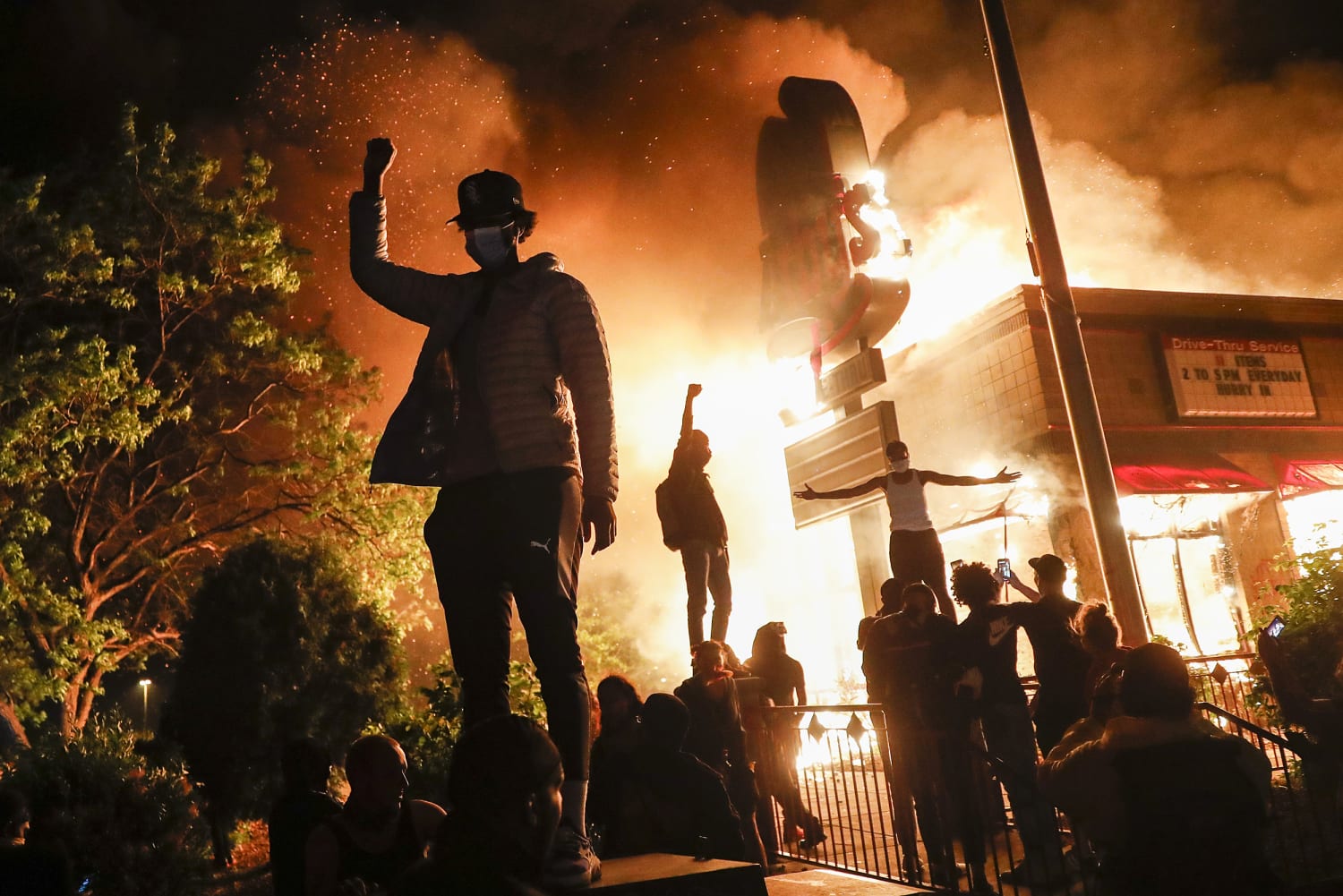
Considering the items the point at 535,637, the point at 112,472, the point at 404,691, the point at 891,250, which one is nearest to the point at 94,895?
the point at 535,637

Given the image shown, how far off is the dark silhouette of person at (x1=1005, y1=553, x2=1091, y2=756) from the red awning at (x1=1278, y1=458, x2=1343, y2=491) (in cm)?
1709

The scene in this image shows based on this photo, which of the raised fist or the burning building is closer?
the raised fist

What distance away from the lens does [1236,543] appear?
66.0ft

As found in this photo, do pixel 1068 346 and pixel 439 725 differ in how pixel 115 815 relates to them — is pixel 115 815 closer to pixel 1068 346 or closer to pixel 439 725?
pixel 439 725

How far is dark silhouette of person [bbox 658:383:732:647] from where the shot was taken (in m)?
9.30

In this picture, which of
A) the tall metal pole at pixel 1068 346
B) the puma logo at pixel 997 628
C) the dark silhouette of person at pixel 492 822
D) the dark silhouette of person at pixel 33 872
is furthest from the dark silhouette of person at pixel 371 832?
the tall metal pole at pixel 1068 346

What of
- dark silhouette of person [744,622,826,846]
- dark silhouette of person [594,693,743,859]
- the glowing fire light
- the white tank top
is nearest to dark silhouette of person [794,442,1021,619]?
the white tank top

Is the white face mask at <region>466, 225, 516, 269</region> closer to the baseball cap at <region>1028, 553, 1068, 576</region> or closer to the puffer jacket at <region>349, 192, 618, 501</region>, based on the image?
the puffer jacket at <region>349, 192, 618, 501</region>

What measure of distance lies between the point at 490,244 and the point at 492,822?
2202 millimetres

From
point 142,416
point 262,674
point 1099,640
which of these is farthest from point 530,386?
point 142,416

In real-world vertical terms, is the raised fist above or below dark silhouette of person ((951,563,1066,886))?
above

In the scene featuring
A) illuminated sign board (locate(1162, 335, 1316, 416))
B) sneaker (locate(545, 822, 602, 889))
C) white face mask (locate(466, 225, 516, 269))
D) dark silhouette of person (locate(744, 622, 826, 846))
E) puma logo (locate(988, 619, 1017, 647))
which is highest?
illuminated sign board (locate(1162, 335, 1316, 416))

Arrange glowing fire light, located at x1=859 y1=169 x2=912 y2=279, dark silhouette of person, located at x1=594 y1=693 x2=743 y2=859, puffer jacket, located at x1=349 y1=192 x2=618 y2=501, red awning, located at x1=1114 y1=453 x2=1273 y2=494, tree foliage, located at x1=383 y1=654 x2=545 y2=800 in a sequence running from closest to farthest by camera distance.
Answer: puffer jacket, located at x1=349 y1=192 x2=618 y2=501
dark silhouette of person, located at x1=594 y1=693 x2=743 y2=859
tree foliage, located at x1=383 y1=654 x2=545 y2=800
glowing fire light, located at x1=859 y1=169 x2=912 y2=279
red awning, located at x1=1114 y1=453 x2=1273 y2=494

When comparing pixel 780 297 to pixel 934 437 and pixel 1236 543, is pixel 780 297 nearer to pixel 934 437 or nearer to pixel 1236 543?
pixel 934 437
